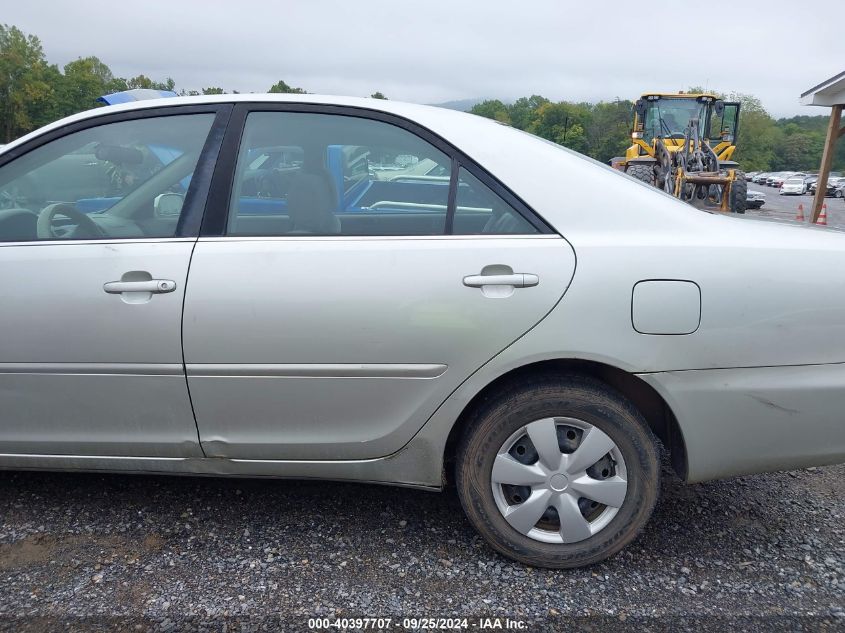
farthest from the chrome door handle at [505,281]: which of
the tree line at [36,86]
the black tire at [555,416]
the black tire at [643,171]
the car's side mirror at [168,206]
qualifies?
the tree line at [36,86]

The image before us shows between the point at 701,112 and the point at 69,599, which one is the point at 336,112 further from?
the point at 701,112

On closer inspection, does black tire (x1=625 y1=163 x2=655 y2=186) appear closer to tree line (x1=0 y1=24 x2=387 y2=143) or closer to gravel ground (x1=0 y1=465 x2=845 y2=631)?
gravel ground (x1=0 y1=465 x2=845 y2=631)

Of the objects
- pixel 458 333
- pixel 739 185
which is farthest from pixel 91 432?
pixel 739 185

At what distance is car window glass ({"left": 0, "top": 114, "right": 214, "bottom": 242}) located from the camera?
2.45 meters

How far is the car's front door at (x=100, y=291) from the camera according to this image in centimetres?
227

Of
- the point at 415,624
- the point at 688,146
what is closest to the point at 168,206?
the point at 415,624

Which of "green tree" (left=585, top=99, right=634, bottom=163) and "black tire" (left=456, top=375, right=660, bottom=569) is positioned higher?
"green tree" (left=585, top=99, right=634, bottom=163)

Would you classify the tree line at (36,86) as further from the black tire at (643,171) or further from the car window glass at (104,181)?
the car window glass at (104,181)

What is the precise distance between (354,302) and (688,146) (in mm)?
14043

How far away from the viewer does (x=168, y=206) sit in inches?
95.1

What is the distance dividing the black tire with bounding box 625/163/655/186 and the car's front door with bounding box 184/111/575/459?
45.6ft

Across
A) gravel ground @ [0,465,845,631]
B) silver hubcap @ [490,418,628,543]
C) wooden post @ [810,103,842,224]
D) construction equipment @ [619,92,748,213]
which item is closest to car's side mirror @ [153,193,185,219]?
gravel ground @ [0,465,845,631]

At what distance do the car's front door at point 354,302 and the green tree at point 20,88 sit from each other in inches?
1939

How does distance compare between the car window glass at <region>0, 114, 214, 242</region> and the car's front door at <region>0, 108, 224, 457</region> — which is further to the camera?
the car window glass at <region>0, 114, 214, 242</region>
